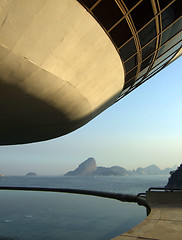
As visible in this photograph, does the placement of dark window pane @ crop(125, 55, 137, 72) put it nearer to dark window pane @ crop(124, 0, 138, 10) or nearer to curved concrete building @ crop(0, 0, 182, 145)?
curved concrete building @ crop(0, 0, 182, 145)

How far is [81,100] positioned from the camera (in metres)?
10.3

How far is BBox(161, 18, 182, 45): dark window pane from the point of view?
8.83m

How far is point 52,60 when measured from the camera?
703 centimetres

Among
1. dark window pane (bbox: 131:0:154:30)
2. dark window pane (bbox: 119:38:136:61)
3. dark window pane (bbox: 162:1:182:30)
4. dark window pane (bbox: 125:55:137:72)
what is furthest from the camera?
dark window pane (bbox: 125:55:137:72)

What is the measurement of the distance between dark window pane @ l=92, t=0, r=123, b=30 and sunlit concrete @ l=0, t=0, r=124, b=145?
25cm

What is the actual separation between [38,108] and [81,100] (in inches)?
88.1

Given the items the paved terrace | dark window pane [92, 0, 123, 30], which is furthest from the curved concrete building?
the paved terrace

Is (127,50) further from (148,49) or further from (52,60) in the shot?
(52,60)

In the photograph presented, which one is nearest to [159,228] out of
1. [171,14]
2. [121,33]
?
[121,33]

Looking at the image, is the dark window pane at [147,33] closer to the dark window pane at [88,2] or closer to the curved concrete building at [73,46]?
the curved concrete building at [73,46]

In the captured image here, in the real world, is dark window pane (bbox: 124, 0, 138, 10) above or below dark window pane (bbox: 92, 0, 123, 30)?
above

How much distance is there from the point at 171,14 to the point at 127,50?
2.13 metres

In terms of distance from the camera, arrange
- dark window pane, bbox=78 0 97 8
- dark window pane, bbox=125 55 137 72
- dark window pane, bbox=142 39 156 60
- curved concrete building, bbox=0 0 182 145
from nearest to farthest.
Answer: curved concrete building, bbox=0 0 182 145 → dark window pane, bbox=78 0 97 8 → dark window pane, bbox=142 39 156 60 → dark window pane, bbox=125 55 137 72

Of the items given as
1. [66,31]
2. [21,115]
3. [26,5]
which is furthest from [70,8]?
[21,115]
